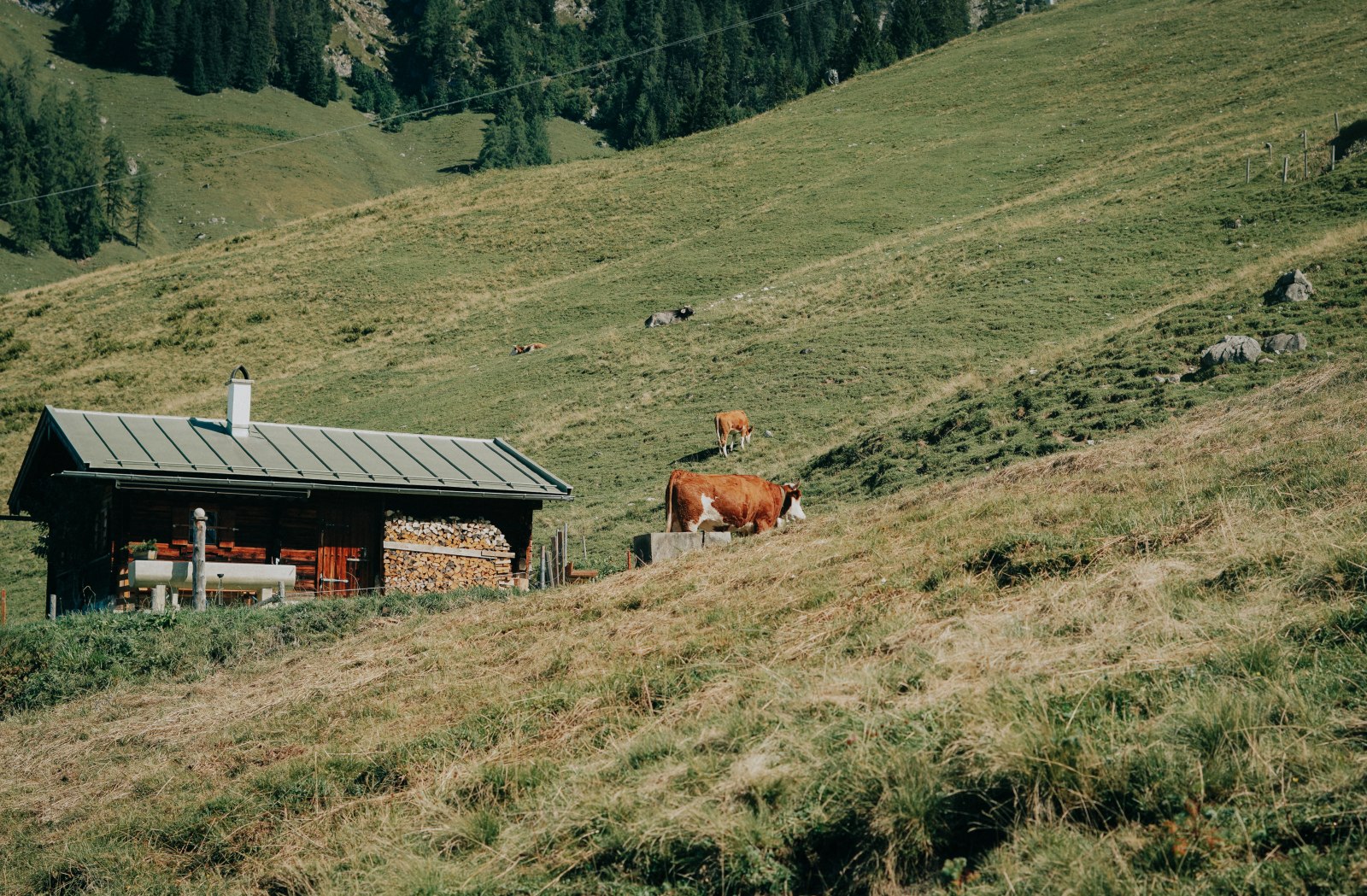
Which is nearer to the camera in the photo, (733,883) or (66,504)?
(733,883)

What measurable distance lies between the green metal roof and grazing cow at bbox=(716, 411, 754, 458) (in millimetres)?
7879

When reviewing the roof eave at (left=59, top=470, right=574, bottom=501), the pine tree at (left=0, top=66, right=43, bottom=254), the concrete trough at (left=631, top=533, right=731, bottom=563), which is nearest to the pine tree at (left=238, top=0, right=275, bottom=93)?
the pine tree at (left=0, top=66, right=43, bottom=254)

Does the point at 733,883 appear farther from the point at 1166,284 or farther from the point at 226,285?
the point at 226,285

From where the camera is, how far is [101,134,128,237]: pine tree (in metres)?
140

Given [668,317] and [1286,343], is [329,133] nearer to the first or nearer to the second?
[668,317]

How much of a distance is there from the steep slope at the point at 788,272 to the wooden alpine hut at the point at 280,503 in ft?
11.1

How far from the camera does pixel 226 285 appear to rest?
62594 millimetres

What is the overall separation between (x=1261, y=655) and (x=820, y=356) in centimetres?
3205

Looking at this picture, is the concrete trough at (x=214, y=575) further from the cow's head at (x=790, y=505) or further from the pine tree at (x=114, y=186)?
the pine tree at (x=114, y=186)

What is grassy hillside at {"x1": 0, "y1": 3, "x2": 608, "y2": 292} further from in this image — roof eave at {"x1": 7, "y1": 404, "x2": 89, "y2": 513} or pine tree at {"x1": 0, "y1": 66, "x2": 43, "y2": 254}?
roof eave at {"x1": 7, "y1": 404, "x2": 89, "y2": 513}

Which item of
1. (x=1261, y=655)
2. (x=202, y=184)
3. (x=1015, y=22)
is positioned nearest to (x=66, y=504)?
(x=1261, y=655)

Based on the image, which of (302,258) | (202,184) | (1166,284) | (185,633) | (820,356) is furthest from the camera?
(202,184)

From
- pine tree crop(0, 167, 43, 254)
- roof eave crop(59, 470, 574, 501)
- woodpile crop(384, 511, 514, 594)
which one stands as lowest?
woodpile crop(384, 511, 514, 594)

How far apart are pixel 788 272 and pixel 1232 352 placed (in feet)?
96.4
